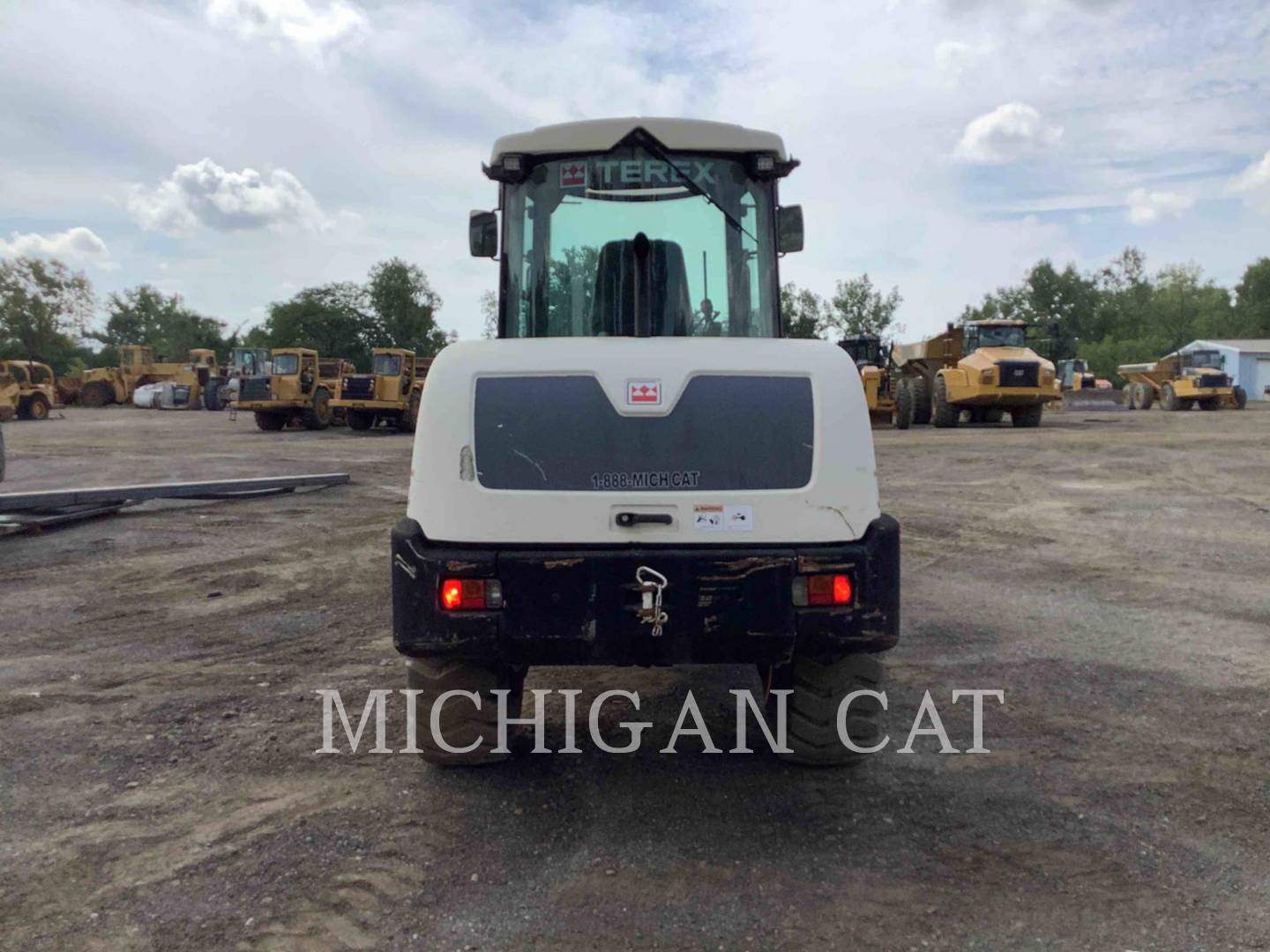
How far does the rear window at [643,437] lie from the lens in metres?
3.54

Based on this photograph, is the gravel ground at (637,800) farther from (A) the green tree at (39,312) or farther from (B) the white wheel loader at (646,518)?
(A) the green tree at (39,312)

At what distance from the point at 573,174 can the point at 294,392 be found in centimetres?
2578

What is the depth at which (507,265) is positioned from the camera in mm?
5086

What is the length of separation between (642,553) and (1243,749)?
2753mm

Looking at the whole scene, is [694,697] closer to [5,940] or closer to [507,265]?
[507,265]

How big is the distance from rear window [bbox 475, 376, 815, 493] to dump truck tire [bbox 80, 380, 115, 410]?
54650 millimetres

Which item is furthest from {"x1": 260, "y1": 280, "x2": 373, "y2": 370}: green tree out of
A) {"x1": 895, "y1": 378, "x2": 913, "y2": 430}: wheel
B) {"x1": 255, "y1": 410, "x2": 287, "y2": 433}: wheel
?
{"x1": 895, "y1": 378, "x2": 913, "y2": 430}: wheel

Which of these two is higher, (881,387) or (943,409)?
(881,387)

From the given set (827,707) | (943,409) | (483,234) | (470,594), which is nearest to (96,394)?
(943,409)

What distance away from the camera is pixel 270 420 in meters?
30.1

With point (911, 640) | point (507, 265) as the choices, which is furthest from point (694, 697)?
point (507, 265)

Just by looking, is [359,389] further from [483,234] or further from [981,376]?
[483,234]

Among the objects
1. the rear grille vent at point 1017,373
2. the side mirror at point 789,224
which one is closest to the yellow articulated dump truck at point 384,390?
the rear grille vent at point 1017,373

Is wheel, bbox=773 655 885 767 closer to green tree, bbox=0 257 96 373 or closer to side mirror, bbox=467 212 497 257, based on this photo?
side mirror, bbox=467 212 497 257
